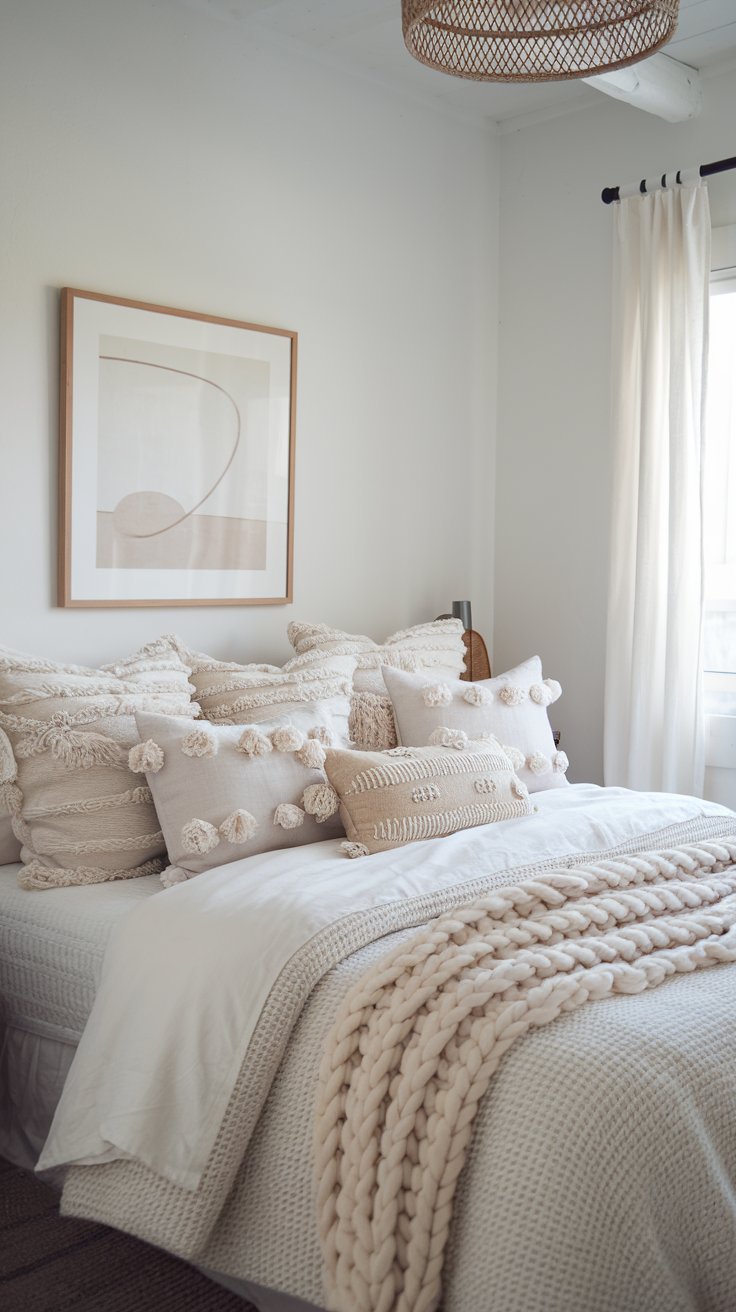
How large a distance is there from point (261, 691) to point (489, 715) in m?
0.59

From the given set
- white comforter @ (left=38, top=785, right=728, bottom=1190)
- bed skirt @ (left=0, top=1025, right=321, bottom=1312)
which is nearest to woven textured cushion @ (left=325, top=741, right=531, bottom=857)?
white comforter @ (left=38, top=785, right=728, bottom=1190)

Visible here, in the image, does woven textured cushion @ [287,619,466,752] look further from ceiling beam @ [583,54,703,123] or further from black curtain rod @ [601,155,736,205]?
ceiling beam @ [583,54,703,123]

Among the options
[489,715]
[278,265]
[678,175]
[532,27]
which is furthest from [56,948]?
[678,175]

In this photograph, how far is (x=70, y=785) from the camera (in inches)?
97.3

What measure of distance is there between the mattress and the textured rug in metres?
0.34

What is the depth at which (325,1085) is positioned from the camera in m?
1.69

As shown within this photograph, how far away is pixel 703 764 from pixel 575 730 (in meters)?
0.55

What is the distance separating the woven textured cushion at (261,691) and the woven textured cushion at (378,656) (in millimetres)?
110

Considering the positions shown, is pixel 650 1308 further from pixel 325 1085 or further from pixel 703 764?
pixel 703 764

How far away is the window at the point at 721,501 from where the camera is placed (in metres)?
3.58

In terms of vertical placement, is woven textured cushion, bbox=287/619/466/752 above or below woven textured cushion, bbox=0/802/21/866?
above

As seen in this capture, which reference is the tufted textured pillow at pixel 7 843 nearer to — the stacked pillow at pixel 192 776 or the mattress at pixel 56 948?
the stacked pillow at pixel 192 776

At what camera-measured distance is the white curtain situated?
354 centimetres

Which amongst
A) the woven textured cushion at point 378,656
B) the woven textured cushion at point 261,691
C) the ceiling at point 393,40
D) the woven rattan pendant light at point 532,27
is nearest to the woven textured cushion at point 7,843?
the woven textured cushion at point 261,691
